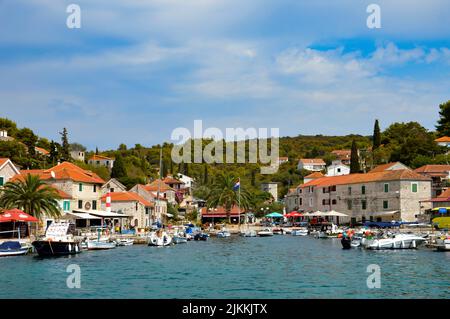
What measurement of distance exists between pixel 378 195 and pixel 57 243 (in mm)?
62791

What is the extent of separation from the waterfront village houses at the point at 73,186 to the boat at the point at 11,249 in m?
20.1

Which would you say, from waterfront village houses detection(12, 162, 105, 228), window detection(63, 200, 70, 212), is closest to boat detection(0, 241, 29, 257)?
waterfront village houses detection(12, 162, 105, 228)

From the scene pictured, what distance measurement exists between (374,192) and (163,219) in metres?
41.1

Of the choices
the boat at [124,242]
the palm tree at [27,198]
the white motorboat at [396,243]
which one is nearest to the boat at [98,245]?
the boat at [124,242]

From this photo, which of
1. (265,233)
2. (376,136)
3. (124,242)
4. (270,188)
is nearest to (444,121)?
(376,136)

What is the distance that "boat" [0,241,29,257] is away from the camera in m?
49.2

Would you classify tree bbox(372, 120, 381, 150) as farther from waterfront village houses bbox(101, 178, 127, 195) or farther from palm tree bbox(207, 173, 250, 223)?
waterfront village houses bbox(101, 178, 127, 195)

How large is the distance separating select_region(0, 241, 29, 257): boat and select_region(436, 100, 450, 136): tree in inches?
4612

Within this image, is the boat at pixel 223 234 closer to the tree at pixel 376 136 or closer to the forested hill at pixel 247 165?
the forested hill at pixel 247 165

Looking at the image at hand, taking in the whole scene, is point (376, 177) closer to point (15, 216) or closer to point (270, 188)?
point (270, 188)

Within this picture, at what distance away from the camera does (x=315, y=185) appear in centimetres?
11481

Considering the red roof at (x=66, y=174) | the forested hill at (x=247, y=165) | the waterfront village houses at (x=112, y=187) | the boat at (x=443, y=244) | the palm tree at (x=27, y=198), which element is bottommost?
the boat at (x=443, y=244)

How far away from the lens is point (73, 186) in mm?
74812

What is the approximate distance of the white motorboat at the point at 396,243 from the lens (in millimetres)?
59406
